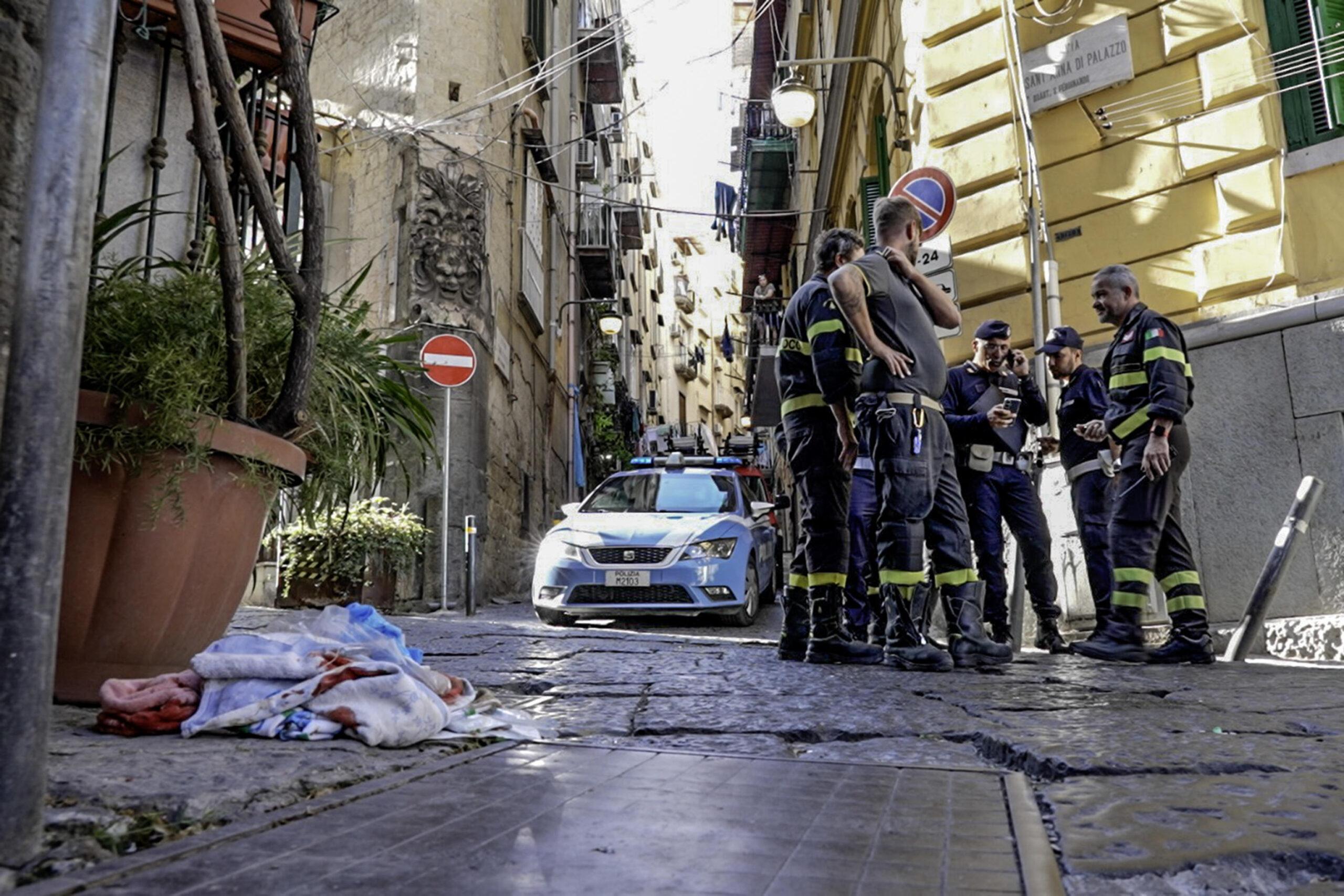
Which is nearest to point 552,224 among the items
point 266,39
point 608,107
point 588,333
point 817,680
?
point 588,333

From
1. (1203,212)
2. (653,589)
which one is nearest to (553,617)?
(653,589)

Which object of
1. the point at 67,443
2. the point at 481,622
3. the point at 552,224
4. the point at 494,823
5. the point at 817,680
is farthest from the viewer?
the point at 552,224

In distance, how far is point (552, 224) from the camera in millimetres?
22094

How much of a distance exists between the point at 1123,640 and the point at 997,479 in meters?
1.20

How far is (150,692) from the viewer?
8.23ft

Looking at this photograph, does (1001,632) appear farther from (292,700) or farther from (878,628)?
(292,700)

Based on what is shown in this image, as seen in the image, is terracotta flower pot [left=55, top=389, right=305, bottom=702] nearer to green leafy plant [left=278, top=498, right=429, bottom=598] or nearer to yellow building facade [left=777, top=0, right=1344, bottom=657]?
yellow building facade [left=777, top=0, right=1344, bottom=657]

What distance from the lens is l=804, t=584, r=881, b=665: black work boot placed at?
5.02m

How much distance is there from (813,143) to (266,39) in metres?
16.4

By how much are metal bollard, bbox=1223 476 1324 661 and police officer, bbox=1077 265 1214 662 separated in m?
0.36

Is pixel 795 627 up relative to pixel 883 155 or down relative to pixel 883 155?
down

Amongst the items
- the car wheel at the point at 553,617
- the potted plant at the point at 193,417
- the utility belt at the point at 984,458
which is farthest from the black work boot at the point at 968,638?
the car wheel at the point at 553,617

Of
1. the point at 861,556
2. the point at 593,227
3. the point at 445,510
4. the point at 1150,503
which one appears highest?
the point at 593,227

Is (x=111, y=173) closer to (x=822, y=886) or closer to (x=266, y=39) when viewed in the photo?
(x=266, y=39)
